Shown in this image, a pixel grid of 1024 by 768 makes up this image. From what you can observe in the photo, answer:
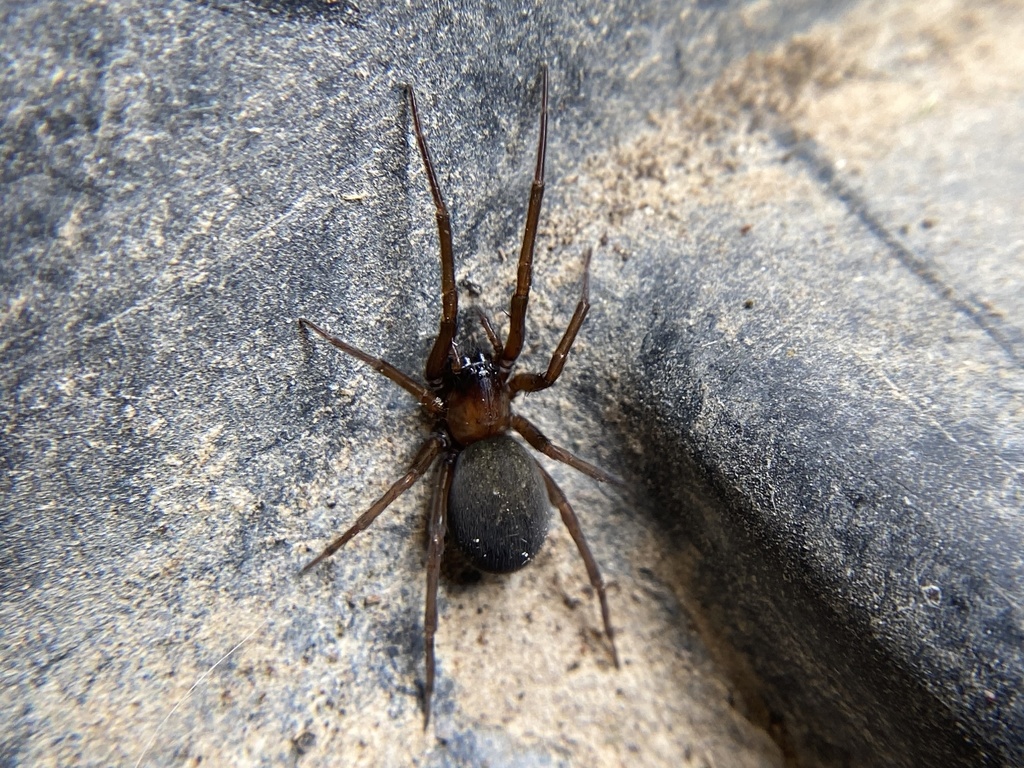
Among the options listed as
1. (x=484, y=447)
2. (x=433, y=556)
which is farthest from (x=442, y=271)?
(x=433, y=556)

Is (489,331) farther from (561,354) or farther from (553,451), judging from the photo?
(553,451)

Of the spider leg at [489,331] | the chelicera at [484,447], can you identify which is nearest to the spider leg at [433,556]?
the chelicera at [484,447]

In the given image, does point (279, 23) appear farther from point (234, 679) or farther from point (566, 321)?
point (234, 679)

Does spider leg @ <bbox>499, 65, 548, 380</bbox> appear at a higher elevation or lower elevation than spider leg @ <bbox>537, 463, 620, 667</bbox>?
higher

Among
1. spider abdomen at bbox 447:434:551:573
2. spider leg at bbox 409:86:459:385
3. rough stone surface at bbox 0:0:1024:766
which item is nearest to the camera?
rough stone surface at bbox 0:0:1024:766

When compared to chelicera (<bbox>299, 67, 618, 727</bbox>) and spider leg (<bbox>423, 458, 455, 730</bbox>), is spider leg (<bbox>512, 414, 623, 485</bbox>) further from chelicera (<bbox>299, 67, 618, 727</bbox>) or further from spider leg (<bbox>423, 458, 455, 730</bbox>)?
spider leg (<bbox>423, 458, 455, 730</bbox>)

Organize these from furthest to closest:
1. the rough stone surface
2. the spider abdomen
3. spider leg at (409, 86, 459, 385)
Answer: the spider abdomen
spider leg at (409, 86, 459, 385)
the rough stone surface

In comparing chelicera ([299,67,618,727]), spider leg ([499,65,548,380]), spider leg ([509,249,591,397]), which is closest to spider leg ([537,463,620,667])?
chelicera ([299,67,618,727])
